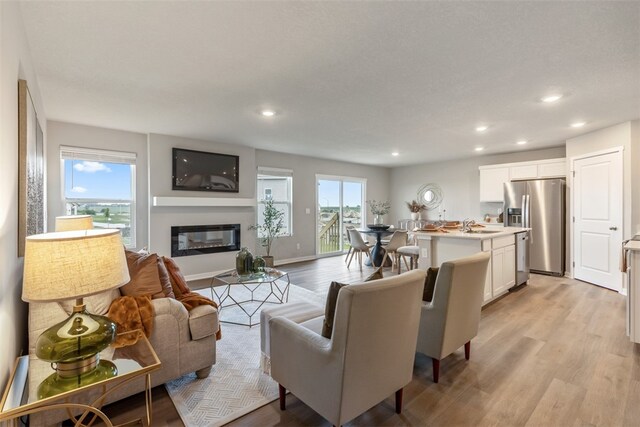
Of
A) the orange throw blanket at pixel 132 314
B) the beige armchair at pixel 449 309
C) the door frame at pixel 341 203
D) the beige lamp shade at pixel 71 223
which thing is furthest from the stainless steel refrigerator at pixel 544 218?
the beige lamp shade at pixel 71 223

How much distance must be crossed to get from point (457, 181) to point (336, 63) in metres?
5.75

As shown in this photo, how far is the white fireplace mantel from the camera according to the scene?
461cm

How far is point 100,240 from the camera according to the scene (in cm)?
122

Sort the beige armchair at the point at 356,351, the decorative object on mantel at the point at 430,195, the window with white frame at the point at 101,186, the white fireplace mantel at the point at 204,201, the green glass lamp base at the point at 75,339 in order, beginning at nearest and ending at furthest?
1. the green glass lamp base at the point at 75,339
2. the beige armchair at the point at 356,351
3. the window with white frame at the point at 101,186
4. the white fireplace mantel at the point at 204,201
5. the decorative object on mantel at the point at 430,195

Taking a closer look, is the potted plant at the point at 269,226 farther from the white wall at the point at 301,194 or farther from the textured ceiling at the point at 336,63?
the textured ceiling at the point at 336,63

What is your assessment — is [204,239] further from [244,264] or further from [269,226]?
[244,264]

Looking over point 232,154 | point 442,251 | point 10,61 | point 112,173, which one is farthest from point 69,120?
point 442,251

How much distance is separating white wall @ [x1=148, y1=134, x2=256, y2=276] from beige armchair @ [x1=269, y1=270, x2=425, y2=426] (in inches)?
145

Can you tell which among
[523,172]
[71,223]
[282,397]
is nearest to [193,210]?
[71,223]

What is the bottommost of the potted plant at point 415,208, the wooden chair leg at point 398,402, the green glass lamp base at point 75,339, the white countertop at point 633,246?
the wooden chair leg at point 398,402

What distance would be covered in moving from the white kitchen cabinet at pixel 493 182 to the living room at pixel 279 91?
0.51 m

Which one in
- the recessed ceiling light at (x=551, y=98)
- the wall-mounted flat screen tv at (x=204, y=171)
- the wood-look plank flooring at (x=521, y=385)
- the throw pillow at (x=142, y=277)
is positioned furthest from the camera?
the wall-mounted flat screen tv at (x=204, y=171)

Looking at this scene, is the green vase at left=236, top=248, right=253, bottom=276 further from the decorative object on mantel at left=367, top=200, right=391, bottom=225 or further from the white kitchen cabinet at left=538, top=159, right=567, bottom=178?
the white kitchen cabinet at left=538, top=159, right=567, bottom=178

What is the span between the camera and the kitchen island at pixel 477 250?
Answer: 3436 millimetres
